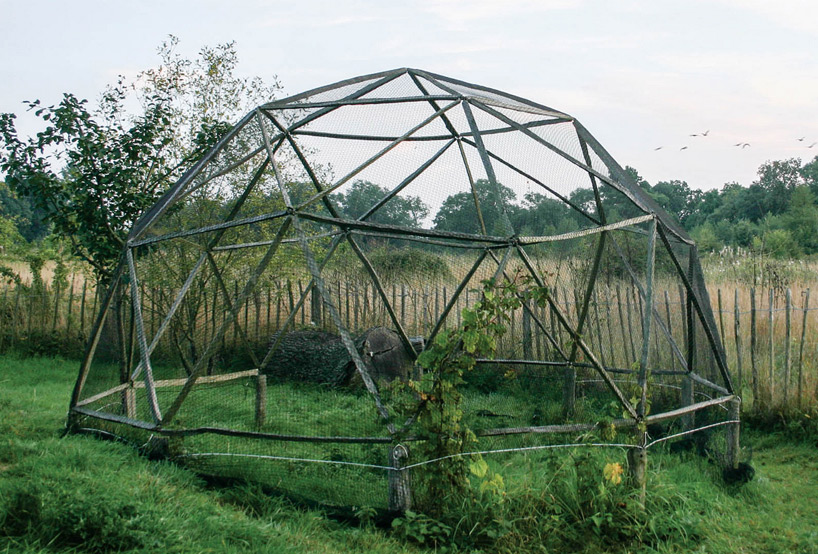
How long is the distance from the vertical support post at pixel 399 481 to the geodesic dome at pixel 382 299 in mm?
13

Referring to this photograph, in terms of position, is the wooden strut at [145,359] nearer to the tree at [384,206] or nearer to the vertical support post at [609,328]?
the tree at [384,206]

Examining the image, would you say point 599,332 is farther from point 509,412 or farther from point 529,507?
point 529,507

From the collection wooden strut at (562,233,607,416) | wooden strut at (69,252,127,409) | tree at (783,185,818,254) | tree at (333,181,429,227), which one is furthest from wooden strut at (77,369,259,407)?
tree at (783,185,818,254)

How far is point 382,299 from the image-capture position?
7.29m

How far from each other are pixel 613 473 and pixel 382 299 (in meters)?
3.55

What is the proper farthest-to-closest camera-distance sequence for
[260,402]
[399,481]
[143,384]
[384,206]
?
[384,206] → [260,402] → [143,384] → [399,481]

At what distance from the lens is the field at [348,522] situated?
351cm

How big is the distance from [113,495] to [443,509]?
189cm

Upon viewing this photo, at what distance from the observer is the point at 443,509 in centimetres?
421

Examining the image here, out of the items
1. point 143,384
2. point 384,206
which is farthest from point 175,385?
point 384,206

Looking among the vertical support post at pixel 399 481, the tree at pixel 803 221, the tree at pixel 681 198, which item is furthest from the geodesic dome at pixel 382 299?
the tree at pixel 681 198

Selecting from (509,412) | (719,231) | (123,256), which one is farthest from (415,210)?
(719,231)

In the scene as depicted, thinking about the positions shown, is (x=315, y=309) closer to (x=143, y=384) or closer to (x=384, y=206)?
(x=384, y=206)

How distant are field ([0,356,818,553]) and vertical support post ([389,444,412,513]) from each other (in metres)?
0.13
